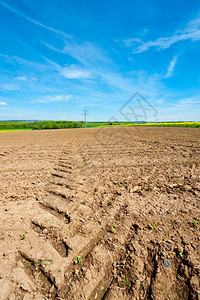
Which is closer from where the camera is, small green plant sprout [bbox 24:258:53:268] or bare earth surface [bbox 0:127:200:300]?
bare earth surface [bbox 0:127:200:300]

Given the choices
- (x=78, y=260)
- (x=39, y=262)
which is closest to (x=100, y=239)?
(x=78, y=260)

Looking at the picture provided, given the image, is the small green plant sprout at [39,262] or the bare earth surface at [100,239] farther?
the small green plant sprout at [39,262]

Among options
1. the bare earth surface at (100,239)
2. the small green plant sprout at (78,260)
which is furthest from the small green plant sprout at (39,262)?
the small green plant sprout at (78,260)

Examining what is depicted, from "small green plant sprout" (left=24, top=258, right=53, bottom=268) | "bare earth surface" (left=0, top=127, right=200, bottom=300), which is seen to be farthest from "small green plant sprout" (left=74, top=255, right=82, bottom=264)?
"small green plant sprout" (left=24, top=258, right=53, bottom=268)

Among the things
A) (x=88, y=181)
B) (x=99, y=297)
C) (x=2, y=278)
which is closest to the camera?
(x=99, y=297)

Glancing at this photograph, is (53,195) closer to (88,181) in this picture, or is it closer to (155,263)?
(88,181)

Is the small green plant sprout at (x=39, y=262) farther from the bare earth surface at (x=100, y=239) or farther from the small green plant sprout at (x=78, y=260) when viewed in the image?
the small green plant sprout at (x=78, y=260)

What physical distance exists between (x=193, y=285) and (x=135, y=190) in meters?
2.79

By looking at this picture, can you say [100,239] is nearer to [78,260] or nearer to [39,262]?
[78,260]

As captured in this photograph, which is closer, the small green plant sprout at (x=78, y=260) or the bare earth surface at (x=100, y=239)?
the bare earth surface at (x=100, y=239)

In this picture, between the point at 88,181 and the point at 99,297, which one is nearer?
the point at 99,297

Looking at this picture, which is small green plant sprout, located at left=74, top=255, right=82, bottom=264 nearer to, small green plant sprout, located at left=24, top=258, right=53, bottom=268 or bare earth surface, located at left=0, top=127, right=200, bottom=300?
bare earth surface, located at left=0, top=127, right=200, bottom=300

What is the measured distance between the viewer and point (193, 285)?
2102 millimetres

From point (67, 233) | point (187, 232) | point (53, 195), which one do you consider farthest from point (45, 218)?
point (187, 232)
